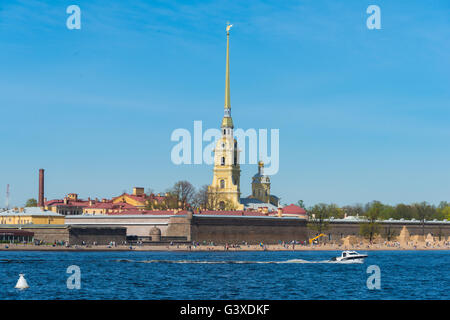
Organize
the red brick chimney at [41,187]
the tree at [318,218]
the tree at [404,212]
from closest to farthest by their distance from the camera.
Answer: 1. the red brick chimney at [41,187]
2. the tree at [318,218]
3. the tree at [404,212]

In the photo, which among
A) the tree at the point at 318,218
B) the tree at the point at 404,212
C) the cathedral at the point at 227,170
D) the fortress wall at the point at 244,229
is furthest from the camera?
the tree at the point at 404,212

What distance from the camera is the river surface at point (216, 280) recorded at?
46688mm

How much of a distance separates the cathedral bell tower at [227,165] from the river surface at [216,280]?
7990cm

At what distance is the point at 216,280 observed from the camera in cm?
5631

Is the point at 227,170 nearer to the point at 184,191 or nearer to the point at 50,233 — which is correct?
the point at 184,191

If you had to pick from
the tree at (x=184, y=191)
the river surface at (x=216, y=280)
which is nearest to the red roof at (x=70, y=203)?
the tree at (x=184, y=191)

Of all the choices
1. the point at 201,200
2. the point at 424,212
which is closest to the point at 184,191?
the point at 201,200

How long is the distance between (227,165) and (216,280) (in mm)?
105294

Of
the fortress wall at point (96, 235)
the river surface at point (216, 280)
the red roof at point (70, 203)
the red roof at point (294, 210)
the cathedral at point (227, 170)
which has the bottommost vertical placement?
the river surface at point (216, 280)

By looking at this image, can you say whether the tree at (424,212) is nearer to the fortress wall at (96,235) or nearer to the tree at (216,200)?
the tree at (216,200)
